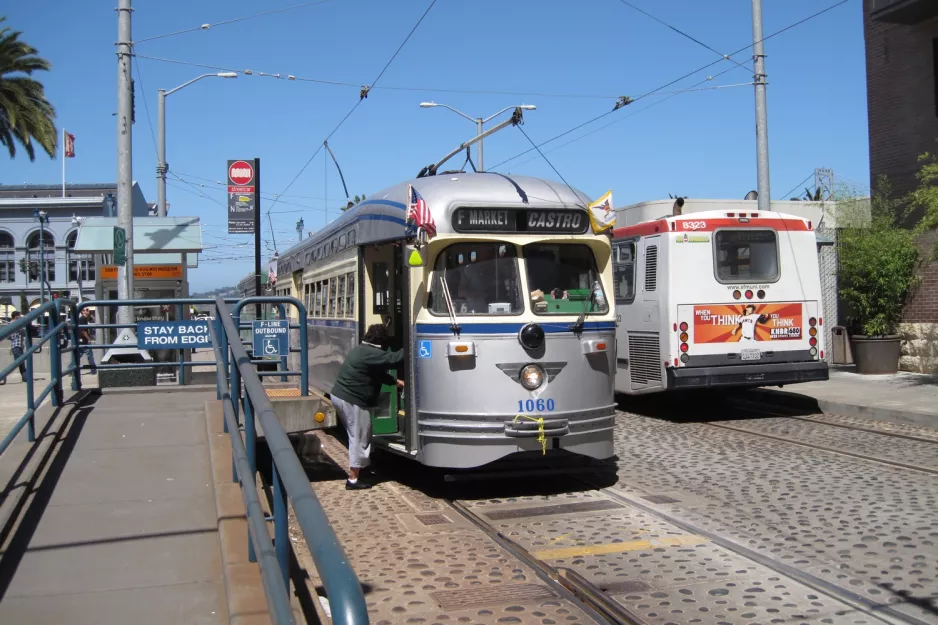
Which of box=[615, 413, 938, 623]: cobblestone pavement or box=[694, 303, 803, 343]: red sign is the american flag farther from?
box=[694, 303, 803, 343]: red sign

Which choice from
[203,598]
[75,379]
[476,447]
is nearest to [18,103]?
[75,379]

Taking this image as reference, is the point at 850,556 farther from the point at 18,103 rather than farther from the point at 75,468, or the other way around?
the point at 18,103

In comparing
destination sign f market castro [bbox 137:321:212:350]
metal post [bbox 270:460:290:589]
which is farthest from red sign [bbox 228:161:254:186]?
metal post [bbox 270:460:290:589]

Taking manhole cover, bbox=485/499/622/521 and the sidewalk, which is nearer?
manhole cover, bbox=485/499/622/521

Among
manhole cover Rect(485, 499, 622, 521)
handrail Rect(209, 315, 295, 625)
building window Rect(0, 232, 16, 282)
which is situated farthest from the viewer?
building window Rect(0, 232, 16, 282)

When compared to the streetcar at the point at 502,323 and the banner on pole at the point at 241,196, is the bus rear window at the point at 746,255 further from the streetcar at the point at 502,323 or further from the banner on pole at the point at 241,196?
the banner on pole at the point at 241,196

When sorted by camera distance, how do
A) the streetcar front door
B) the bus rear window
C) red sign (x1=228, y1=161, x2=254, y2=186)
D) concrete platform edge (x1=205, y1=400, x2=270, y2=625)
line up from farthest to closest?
red sign (x1=228, y1=161, x2=254, y2=186) < the bus rear window < the streetcar front door < concrete platform edge (x1=205, y1=400, x2=270, y2=625)

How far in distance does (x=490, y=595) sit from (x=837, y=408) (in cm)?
1022

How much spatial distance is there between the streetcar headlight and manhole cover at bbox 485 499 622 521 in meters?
1.13

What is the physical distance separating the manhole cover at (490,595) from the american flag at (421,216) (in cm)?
362

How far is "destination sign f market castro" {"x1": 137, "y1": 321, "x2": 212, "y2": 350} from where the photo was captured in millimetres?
9617

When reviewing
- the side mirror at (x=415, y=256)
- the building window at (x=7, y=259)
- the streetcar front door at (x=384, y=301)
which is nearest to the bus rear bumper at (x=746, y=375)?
the streetcar front door at (x=384, y=301)

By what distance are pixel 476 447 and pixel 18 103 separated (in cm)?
2259

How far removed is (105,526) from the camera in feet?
18.1
